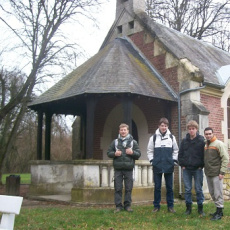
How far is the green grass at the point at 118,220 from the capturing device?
5887 millimetres

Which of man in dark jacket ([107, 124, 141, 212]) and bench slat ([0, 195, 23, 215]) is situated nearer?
bench slat ([0, 195, 23, 215])

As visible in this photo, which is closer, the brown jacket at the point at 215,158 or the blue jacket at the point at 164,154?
the brown jacket at the point at 215,158

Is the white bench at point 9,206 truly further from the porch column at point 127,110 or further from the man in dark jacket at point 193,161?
the porch column at point 127,110

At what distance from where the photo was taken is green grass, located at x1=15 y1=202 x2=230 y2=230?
5887mm

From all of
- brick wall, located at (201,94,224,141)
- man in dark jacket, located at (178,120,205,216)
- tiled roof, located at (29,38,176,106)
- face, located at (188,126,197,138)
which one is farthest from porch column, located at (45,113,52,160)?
face, located at (188,126,197,138)

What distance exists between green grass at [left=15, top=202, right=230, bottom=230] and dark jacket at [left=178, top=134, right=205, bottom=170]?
3.13ft

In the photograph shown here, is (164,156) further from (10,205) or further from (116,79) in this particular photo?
(10,205)

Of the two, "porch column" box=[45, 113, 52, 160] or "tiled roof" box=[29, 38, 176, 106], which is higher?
"tiled roof" box=[29, 38, 176, 106]

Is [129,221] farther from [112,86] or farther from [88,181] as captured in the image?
[112,86]

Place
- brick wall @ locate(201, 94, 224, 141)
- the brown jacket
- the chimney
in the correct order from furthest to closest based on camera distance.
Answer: the chimney
brick wall @ locate(201, 94, 224, 141)
the brown jacket

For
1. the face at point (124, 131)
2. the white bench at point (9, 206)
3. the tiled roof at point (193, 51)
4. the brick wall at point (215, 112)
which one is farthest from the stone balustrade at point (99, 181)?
the white bench at point (9, 206)

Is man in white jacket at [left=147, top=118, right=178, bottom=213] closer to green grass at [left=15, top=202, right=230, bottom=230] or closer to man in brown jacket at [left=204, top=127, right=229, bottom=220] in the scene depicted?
green grass at [left=15, top=202, right=230, bottom=230]

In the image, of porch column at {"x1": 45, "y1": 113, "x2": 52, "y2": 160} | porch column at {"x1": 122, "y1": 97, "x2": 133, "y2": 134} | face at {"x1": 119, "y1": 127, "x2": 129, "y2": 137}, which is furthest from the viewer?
porch column at {"x1": 45, "y1": 113, "x2": 52, "y2": 160}

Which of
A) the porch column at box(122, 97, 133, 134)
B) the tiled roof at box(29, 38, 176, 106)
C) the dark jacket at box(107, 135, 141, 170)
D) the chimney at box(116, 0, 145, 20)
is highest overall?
the chimney at box(116, 0, 145, 20)
